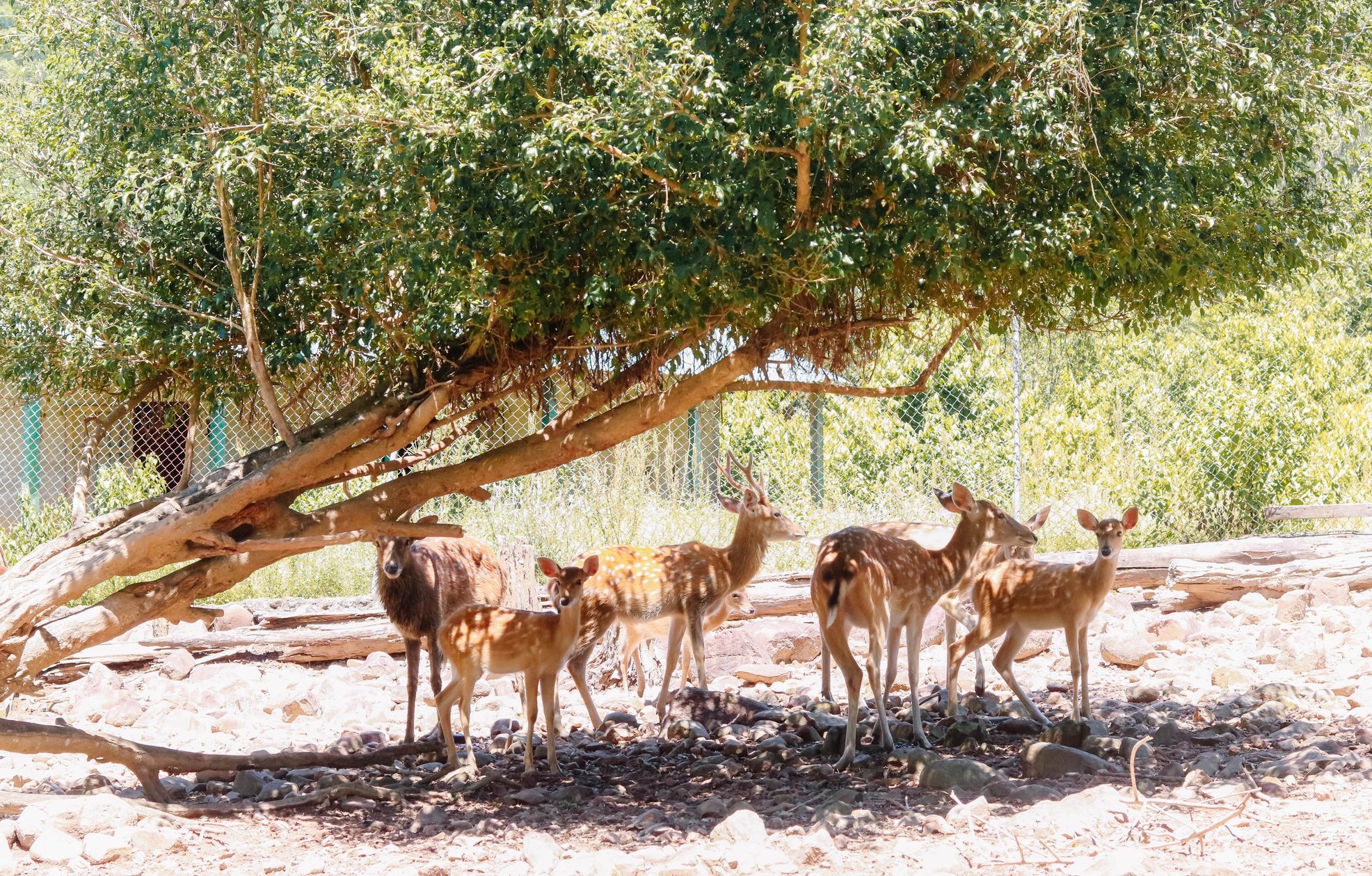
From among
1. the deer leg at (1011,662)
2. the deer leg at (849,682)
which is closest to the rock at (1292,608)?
the deer leg at (1011,662)

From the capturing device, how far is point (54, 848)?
6152mm

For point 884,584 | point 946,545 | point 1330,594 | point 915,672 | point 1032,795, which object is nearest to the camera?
point 1032,795

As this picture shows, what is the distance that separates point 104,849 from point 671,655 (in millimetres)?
4216

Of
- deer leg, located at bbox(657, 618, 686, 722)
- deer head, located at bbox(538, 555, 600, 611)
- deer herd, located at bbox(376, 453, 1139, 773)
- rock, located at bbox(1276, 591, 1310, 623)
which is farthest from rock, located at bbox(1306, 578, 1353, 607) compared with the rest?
deer head, located at bbox(538, 555, 600, 611)

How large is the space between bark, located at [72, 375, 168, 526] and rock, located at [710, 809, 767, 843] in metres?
4.33

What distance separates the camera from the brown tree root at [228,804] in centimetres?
676

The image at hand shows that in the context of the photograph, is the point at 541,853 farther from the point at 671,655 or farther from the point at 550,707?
the point at 671,655

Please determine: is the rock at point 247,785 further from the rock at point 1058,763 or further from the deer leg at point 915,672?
the rock at point 1058,763

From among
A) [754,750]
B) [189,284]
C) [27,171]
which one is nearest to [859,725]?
[754,750]

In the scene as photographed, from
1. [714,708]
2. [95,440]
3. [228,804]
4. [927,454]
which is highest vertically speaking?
[95,440]

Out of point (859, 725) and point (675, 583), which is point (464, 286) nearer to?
point (675, 583)

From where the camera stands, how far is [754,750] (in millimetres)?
8250

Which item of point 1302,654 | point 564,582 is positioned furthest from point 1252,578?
point 564,582

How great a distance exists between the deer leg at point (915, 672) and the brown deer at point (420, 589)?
2.90 meters
